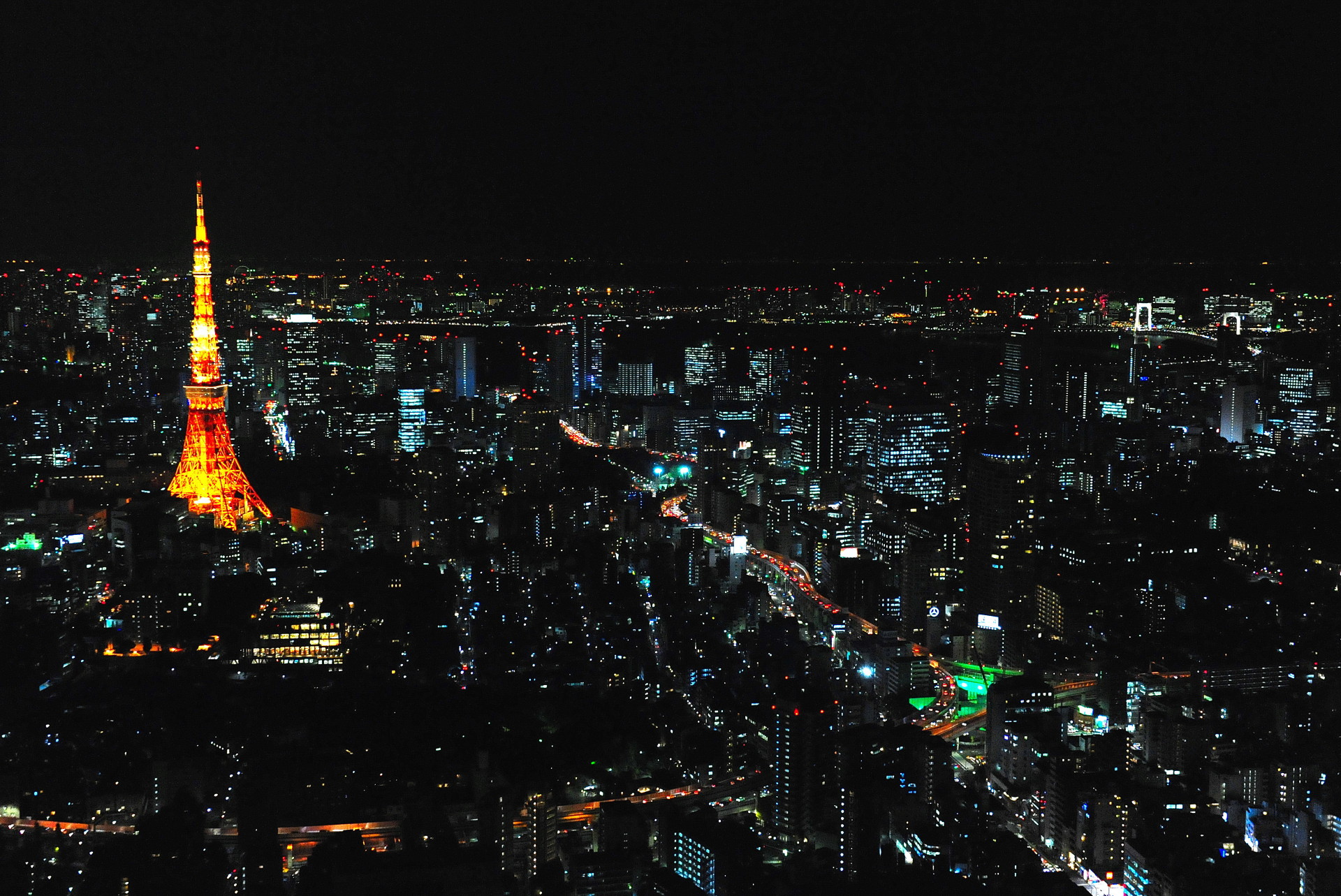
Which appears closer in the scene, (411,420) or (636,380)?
(411,420)

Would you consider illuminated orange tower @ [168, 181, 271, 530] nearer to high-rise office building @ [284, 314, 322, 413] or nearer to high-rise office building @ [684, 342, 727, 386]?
high-rise office building @ [284, 314, 322, 413]

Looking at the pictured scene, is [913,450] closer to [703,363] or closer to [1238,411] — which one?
[1238,411]

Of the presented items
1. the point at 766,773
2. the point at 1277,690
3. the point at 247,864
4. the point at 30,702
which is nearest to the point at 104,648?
the point at 30,702

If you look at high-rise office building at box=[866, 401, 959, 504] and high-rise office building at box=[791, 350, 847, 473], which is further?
high-rise office building at box=[791, 350, 847, 473]

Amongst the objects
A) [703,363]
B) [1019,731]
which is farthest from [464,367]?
[1019,731]

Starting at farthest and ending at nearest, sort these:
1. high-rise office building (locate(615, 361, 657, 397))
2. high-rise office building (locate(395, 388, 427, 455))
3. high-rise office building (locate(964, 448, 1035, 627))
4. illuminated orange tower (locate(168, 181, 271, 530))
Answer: high-rise office building (locate(615, 361, 657, 397)) → high-rise office building (locate(395, 388, 427, 455)) → illuminated orange tower (locate(168, 181, 271, 530)) → high-rise office building (locate(964, 448, 1035, 627))

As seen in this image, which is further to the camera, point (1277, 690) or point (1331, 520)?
point (1331, 520)

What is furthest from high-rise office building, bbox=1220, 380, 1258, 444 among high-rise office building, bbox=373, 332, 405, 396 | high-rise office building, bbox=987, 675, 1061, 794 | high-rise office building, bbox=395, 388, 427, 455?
high-rise office building, bbox=373, 332, 405, 396

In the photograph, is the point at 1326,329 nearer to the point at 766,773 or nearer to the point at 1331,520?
the point at 1331,520

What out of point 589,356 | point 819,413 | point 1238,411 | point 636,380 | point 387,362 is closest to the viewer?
point 1238,411
